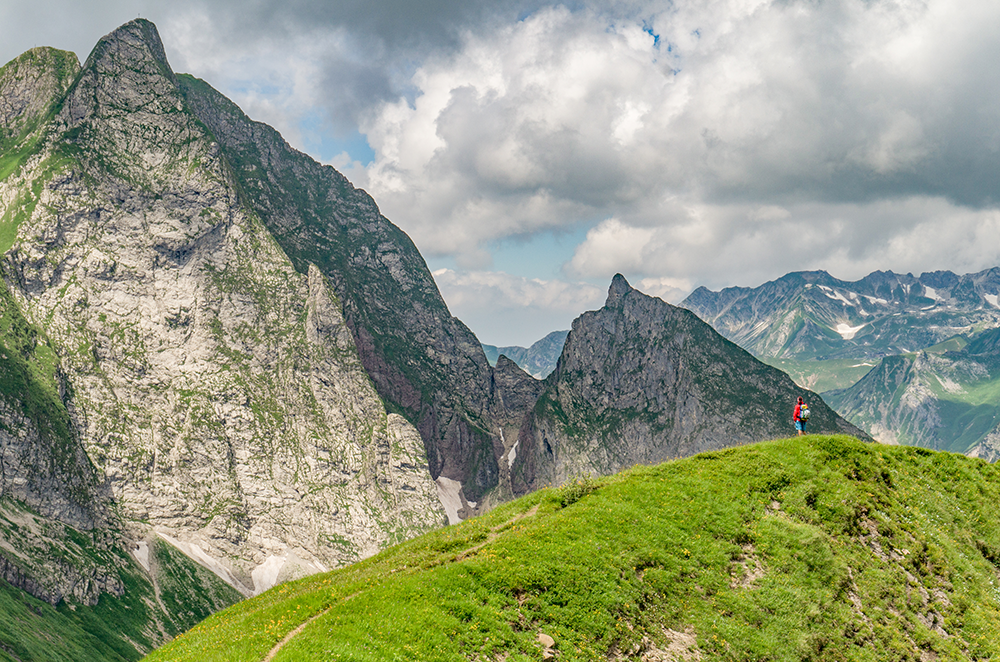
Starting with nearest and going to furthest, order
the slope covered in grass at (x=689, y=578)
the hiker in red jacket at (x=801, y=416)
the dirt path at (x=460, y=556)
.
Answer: the dirt path at (x=460, y=556) → the slope covered in grass at (x=689, y=578) → the hiker in red jacket at (x=801, y=416)

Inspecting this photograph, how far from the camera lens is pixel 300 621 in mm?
31594

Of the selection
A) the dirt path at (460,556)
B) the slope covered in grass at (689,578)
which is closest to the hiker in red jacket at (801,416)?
the slope covered in grass at (689,578)

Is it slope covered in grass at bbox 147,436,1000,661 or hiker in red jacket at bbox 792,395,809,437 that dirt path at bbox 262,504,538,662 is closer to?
slope covered in grass at bbox 147,436,1000,661

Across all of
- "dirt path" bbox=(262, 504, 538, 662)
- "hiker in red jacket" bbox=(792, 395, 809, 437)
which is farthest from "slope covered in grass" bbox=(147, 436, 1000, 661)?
"hiker in red jacket" bbox=(792, 395, 809, 437)

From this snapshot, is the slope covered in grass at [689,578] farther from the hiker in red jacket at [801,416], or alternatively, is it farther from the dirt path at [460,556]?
the hiker in red jacket at [801,416]

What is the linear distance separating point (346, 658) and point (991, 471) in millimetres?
58349

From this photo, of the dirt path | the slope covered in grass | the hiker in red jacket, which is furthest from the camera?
the hiker in red jacket

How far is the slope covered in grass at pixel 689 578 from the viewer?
30969 mm

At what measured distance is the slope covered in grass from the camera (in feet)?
102

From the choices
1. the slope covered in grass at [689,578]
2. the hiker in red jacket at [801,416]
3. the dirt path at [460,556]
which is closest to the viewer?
the dirt path at [460,556]

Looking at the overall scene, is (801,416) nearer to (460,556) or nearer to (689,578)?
(689,578)

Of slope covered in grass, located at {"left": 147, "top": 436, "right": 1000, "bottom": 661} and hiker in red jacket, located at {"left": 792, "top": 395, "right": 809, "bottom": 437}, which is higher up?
hiker in red jacket, located at {"left": 792, "top": 395, "right": 809, "bottom": 437}

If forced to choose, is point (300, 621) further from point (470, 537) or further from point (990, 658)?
point (990, 658)

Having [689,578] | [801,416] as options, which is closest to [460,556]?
[689,578]
